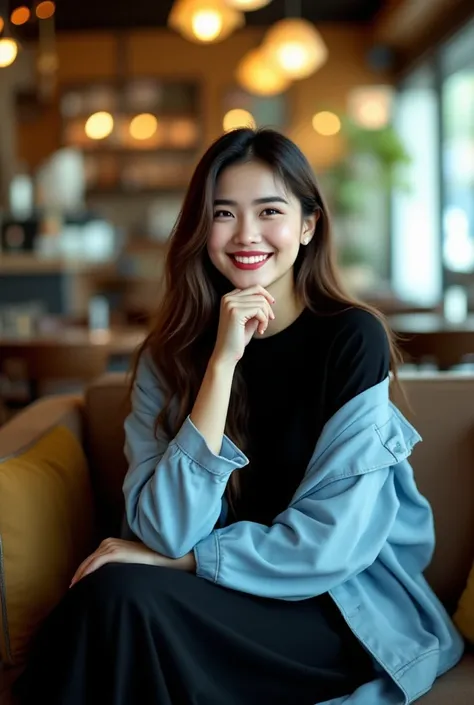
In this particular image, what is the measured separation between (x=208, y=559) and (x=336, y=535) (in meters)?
0.21

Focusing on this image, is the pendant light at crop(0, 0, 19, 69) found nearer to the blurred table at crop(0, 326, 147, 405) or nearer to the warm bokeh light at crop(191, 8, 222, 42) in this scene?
the blurred table at crop(0, 326, 147, 405)

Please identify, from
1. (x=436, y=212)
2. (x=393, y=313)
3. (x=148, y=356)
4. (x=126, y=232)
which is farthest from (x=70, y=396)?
(x=126, y=232)

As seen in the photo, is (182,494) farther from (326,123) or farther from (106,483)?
(326,123)

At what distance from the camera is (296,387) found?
6.02ft

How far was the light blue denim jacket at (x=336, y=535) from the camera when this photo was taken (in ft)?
5.14

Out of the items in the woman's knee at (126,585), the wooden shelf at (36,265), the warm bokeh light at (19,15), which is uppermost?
Answer: the warm bokeh light at (19,15)

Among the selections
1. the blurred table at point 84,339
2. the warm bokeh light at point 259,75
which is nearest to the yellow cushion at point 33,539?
the blurred table at point 84,339

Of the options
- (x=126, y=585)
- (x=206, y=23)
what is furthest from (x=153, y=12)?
(x=126, y=585)

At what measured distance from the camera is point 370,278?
31.2 ft

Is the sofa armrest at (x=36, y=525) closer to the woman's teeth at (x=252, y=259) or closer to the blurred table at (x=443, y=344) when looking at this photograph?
the woman's teeth at (x=252, y=259)

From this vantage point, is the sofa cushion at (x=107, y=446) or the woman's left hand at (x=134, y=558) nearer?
the woman's left hand at (x=134, y=558)

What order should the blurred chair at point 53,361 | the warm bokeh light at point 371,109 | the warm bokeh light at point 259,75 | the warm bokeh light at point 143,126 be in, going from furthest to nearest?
the warm bokeh light at point 143,126 → the warm bokeh light at point 371,109 → the warm bokeh light at point 259,75 → the blurred chair at point 53,361

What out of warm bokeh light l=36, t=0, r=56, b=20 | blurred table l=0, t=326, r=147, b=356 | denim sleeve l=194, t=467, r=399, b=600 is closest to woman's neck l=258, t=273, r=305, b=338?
denim sleeve l=194, t=467, r=399, b=600

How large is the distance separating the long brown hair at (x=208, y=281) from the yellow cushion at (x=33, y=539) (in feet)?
0.79
